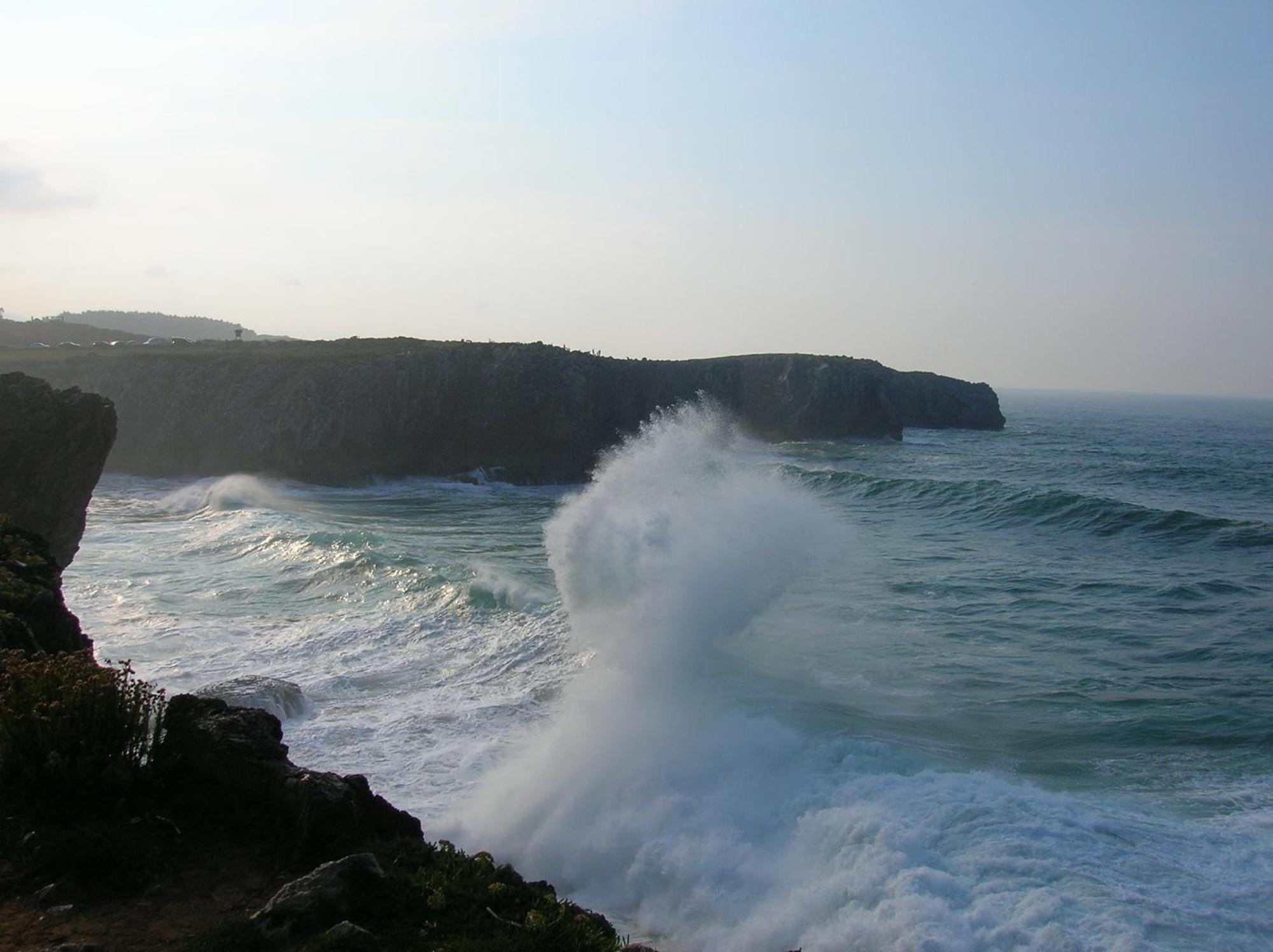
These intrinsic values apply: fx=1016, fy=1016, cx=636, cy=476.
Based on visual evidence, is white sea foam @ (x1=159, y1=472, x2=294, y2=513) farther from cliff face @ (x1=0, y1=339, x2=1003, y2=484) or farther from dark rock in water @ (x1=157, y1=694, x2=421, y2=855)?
dark rock in water @ (x1=157, y1=694, x2=421, y2=855)

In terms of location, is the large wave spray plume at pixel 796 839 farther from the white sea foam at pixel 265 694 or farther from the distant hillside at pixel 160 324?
the distant hillside at pixel 160 324

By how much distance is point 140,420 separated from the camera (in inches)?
1758

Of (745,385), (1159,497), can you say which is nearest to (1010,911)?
(1159,497)

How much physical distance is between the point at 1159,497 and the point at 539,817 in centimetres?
3659

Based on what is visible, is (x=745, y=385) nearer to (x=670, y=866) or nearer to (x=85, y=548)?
(x=85, y=548)

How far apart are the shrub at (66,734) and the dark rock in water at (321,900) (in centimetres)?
188

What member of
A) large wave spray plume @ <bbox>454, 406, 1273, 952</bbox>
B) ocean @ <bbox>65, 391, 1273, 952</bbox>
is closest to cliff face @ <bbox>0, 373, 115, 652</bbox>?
ocean @ <bbox>65, 391, 1273, 952</bbox>

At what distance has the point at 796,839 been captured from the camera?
9891 mm

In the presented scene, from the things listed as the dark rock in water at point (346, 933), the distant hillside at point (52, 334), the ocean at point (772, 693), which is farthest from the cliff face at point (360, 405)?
the dark rock in water at point (346, 933)

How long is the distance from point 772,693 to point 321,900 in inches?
351

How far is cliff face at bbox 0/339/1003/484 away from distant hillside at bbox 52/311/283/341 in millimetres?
99000

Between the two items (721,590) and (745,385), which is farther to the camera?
(745,385)

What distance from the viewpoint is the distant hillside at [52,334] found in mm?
71562

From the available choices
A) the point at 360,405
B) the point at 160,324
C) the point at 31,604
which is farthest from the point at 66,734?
the point at 160,324
